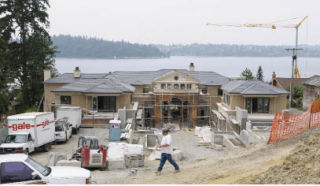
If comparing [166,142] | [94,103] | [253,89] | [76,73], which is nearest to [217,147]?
[166,142]

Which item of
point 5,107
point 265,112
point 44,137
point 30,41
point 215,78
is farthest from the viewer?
point 215,78

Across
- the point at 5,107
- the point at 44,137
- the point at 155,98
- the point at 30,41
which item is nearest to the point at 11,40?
the point at 30,41

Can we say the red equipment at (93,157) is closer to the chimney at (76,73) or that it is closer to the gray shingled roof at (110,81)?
the gray shingled roof at (110,81)

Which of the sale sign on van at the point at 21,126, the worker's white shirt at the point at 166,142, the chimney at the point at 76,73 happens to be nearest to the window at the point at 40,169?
the worker's white shirt at the point at 166,142

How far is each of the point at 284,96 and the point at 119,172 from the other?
2571 centimetres

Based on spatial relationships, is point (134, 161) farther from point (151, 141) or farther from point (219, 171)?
point (219, 171)

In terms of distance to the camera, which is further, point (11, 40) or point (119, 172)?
point (11, 40)

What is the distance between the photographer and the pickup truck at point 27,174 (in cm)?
962

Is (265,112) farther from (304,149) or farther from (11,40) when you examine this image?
(11,40)

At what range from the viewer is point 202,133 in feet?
92.2

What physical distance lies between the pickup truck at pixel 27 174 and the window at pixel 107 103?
24.8 metres

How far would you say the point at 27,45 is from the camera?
41000 millimetres

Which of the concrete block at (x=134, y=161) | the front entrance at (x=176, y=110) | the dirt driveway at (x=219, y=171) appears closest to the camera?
the dirt driveway at (x=219, y=171)

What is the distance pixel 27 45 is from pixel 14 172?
34.6 m
